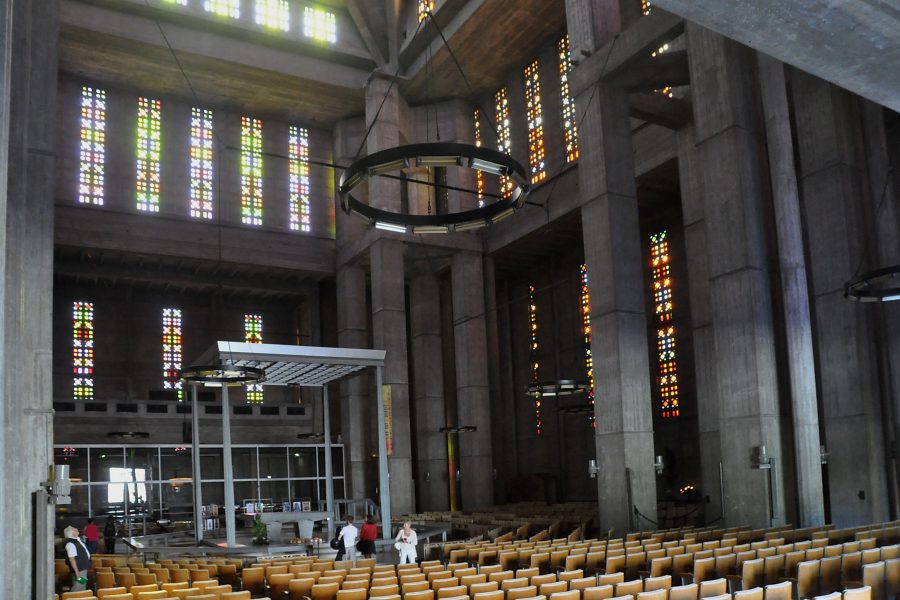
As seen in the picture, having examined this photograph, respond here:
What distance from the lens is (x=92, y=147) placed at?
36.3 meters

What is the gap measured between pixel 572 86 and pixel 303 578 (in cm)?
1678

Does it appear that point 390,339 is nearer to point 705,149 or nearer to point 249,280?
point 249,280

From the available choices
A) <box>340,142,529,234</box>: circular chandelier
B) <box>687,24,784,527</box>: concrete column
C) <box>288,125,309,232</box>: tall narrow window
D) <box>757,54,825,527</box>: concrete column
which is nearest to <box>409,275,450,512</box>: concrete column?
<box>288,125,309,232</box>: tall narrow window

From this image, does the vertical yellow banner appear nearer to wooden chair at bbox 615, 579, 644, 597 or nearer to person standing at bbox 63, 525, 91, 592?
person standing at bbox 63, 525, 91, 592

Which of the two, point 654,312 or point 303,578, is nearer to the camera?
point 303,578

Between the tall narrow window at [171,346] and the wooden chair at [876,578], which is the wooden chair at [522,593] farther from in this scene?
the tall narrow window at [171,346]

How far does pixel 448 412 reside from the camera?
4247 cm

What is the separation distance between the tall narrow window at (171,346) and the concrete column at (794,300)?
1187 inches

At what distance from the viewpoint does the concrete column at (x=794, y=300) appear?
18703 millimetres

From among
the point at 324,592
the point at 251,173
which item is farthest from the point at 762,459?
the point at 251,173

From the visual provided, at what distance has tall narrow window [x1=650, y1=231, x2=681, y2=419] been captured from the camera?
110 ft

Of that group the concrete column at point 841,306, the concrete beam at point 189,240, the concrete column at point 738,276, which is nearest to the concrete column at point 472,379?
the concrete beam at point 189,240

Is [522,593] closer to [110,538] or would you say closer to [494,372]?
[110,538]

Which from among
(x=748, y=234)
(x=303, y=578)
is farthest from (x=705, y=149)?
(x=303, y=578)
